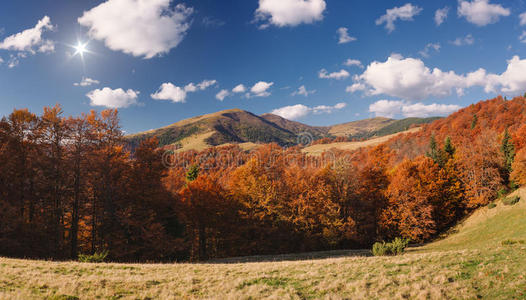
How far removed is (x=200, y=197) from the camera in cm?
3772

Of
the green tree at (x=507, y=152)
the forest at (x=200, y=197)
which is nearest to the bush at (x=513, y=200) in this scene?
the forest at (x=200, y=197)

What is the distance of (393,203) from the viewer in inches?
1780

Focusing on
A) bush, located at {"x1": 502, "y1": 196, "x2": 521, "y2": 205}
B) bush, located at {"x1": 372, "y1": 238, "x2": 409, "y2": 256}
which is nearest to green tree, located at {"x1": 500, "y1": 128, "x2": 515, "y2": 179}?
bush, located at {"x1": 502, "y1": 196, "x2": 521, "y2": 205}

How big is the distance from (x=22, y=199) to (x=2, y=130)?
723cm

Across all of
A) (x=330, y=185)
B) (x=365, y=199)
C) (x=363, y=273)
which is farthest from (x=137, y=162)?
(x=365, y=199)

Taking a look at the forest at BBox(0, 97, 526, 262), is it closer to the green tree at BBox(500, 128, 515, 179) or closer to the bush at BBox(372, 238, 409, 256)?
the green tree at BBox(500, 128, 515, 179)

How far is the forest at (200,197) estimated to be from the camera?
964 inches

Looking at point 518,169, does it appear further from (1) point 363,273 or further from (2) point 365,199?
(1) point 363,273

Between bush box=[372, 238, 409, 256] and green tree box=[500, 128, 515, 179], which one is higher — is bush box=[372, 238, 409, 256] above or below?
below

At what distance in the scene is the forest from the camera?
24.5 m

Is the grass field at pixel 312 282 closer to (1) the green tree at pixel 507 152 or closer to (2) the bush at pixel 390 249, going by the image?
(2) the bush at pixel 390 249

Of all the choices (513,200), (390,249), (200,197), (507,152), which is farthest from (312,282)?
(507,152)

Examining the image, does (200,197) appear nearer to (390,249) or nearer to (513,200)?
(390,249)

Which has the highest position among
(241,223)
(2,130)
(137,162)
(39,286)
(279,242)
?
(2,130)
